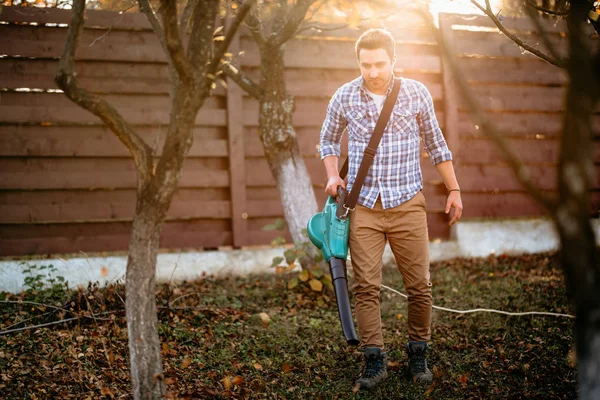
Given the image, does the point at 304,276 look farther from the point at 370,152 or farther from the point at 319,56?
the point at 319,56

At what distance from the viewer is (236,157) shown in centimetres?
595

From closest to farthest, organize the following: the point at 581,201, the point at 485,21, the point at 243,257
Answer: the point at 581,201 → the point at 243,257 → the point at 485,21

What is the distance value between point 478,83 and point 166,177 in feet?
16.5

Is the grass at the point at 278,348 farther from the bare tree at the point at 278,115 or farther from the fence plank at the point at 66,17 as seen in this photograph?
the fence plank at the point at 66,17

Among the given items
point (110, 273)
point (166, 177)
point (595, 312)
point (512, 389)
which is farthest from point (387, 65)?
point (110, 273)

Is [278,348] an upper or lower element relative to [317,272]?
lower

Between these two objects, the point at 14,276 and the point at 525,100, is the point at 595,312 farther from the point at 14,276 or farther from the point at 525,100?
the point at 525,100

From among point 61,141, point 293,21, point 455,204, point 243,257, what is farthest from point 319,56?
point 455,204

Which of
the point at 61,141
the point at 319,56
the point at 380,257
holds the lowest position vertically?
the point at 380,257

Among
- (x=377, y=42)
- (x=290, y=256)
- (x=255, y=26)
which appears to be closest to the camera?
(x=377, y=42)

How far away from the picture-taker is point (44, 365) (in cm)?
326

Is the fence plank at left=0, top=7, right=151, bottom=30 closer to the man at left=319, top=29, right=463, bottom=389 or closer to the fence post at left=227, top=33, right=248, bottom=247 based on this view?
the fence post at left=227, top=33, right=248, bottom=247

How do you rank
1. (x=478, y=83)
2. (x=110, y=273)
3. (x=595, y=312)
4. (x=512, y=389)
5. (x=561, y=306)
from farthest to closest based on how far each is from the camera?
(x=478, y=83), (x=110, y=273), (x=561, y=306), (x=512, y=389), (x=595, y=312)

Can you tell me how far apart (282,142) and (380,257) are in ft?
6.15
